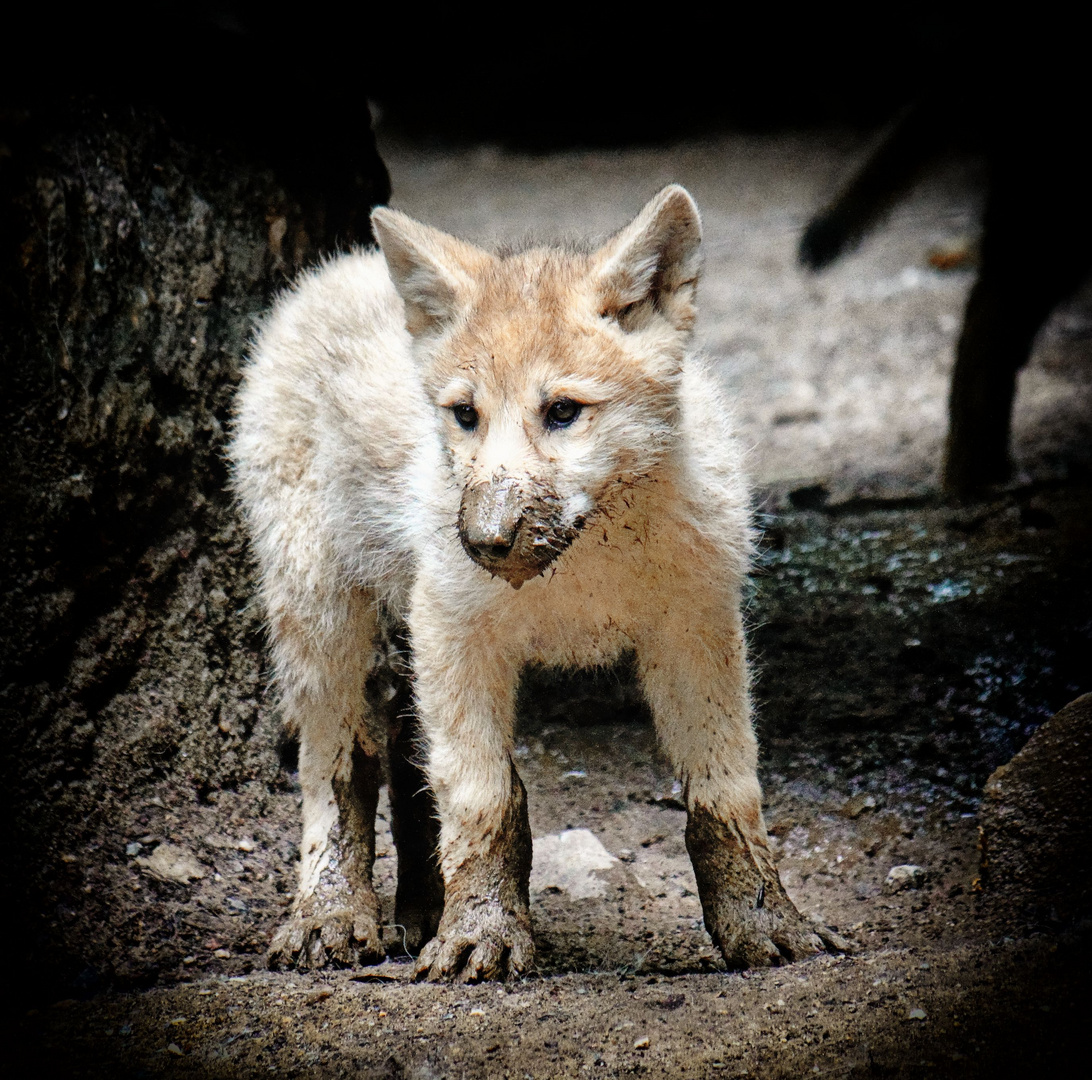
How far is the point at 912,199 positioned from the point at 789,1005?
33.9 ft

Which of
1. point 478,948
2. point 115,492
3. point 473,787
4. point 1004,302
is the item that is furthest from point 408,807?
point 1004,302

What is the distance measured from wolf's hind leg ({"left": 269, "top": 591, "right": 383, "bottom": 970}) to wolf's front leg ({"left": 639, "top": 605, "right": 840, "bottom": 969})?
3.72 feet

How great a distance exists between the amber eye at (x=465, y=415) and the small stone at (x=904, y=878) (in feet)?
7.04

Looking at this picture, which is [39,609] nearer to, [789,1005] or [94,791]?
[94,791]

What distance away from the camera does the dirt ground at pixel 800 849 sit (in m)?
2.59

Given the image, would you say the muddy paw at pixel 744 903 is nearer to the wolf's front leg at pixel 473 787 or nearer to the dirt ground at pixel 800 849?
the dirt ground at pixel 800 849

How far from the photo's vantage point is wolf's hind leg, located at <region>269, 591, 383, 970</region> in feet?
11.8

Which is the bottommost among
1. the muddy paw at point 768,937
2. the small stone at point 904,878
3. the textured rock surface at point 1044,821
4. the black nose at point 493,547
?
the small stone at point 904,878

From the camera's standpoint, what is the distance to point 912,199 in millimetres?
11305

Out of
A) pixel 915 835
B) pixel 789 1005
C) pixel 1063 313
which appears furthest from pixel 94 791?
pixel 1063 313

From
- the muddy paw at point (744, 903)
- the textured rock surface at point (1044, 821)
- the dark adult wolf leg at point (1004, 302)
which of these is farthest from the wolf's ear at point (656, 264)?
the dark adult wolf leg at point (1004, 302)

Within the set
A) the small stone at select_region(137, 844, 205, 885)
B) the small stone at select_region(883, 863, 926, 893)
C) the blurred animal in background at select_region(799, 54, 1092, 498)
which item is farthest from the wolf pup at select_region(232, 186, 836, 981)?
the blurred animal in background at select_region(799, 54, 1092, 498)

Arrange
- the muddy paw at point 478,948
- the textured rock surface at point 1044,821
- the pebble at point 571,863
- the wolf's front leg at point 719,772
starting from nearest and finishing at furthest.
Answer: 1. the textured rock surface at point 1044,821
2. the muddy paw at point 478,948
3. the wolf's front leg at point 719,772
4. the pebble at point 571,863

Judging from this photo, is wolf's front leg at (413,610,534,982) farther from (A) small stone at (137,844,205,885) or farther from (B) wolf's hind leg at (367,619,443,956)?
(A) small stone at (137,844,205,885)
